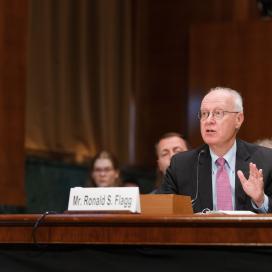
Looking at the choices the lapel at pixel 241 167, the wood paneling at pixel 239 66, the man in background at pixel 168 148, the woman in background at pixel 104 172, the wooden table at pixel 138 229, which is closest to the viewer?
the wooden table at pixel 138 229

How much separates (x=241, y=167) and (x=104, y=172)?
2.75m

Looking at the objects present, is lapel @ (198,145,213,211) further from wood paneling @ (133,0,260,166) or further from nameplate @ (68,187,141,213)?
wood paneling @ (133,0,260,166)

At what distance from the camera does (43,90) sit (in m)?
8.80

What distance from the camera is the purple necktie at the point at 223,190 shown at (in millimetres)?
4543

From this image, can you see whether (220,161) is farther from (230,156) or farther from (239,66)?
(239,66)

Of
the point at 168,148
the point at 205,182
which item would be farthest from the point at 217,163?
the point at 168,148

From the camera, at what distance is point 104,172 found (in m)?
7.27

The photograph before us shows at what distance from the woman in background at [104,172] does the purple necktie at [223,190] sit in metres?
2.64

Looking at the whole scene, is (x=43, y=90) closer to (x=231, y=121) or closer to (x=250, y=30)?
(x=250, y=30)

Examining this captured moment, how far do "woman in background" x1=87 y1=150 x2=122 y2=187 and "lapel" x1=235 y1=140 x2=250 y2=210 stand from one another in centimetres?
259

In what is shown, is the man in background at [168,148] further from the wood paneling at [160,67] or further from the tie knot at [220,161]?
the wood paneling at [160,67]

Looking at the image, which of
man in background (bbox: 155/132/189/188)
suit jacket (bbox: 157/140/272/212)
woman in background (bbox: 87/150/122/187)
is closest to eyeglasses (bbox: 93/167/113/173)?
woman in background (bbox: 87/150/122/187)

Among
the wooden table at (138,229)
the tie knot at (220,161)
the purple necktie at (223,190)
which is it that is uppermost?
the tie knot at (220,161)

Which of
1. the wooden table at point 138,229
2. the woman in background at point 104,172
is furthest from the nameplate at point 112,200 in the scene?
the woman in background at point 104,172
